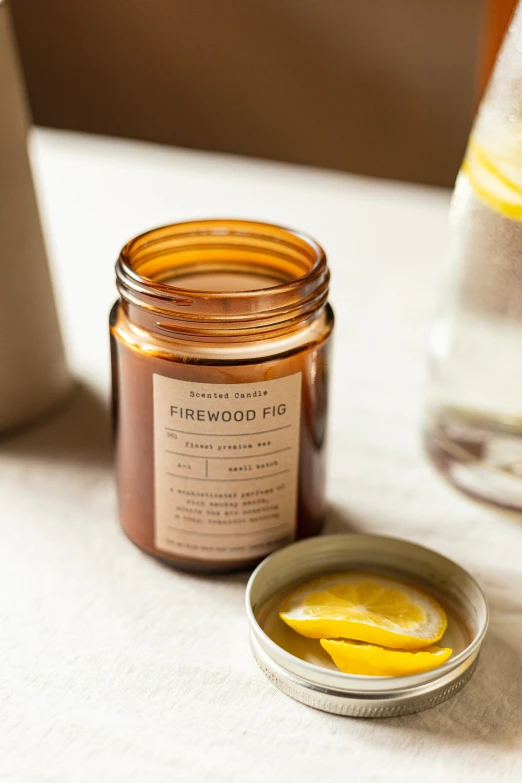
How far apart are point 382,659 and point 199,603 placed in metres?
0.10

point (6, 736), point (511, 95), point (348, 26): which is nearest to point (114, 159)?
point (511, 95)

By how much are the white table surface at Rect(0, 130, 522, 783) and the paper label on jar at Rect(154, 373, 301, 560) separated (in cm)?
3

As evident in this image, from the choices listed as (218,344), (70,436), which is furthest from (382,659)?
(70,436)

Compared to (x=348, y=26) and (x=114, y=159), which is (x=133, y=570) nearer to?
(x=114, y=159)

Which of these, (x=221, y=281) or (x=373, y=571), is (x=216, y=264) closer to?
(x=221, y=281)

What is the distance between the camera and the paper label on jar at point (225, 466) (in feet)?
1.31

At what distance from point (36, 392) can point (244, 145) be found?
1141mm

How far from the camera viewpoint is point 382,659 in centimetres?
36

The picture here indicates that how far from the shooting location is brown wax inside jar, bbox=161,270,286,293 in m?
0.46

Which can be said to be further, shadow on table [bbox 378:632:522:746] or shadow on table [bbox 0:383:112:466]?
shadow on table [bbox 0:383:112:466]

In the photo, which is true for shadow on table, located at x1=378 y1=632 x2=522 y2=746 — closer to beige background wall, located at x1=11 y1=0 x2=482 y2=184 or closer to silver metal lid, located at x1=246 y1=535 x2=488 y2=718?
silver metal lid, located at x1=246 y1=535 x2=488 y2=718

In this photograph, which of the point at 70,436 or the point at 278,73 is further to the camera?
the point at 278,73

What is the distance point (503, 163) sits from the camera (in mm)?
455

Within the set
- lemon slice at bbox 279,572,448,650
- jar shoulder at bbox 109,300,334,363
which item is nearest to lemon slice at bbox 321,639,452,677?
lemon slice at bbox 279,572,448,650
